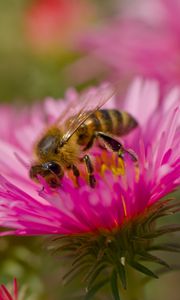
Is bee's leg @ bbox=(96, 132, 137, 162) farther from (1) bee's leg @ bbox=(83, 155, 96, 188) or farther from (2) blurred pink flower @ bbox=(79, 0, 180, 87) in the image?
(2) blurred pink flower @ bbox=(79, 0, 180, 87)

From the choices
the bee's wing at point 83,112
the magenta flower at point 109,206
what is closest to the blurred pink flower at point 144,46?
the bee's wing at point 83,112

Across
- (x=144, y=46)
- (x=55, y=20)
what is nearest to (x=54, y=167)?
(x=144, y=46)

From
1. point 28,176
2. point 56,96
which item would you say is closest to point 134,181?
point 28,176

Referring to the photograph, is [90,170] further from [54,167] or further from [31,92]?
[31,92]

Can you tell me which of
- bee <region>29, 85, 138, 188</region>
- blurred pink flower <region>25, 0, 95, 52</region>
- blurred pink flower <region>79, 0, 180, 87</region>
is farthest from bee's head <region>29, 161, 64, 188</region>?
blurred pink flower <region>25, 0, 95, 52</region>

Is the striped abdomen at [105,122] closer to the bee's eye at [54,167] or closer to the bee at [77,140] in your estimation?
the bee at [77,140]

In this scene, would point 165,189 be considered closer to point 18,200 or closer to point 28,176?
point 18,200
